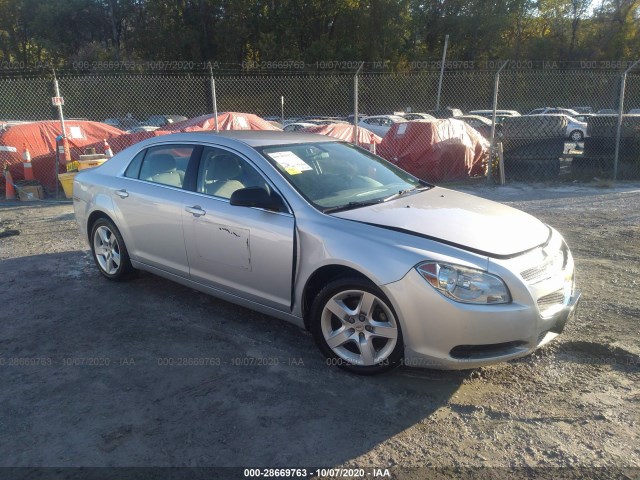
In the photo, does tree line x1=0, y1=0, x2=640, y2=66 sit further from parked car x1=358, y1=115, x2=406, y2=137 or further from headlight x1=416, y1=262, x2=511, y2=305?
headlight x1=416, y1=262, x2=511, y2=305

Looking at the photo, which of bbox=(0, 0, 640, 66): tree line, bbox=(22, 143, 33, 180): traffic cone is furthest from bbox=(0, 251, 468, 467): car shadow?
bbox=(0, 0, 640, 66): tree line

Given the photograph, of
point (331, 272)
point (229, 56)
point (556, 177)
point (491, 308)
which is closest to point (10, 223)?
point (331, 272)

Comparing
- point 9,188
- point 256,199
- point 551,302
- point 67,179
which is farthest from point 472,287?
point 9,188

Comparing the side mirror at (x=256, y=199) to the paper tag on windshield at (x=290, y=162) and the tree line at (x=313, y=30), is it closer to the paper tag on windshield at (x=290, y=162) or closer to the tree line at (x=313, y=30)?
the paper tag on windshield at (x=290, y=162)

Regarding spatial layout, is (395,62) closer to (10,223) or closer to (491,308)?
(10,223)

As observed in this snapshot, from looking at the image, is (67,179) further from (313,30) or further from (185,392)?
(313,30)

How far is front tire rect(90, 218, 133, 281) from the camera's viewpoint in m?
5.04

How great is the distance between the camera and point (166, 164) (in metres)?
4.72

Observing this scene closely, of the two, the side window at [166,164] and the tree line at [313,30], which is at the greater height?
the tree line at [313,30]

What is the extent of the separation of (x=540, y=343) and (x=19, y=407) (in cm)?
319

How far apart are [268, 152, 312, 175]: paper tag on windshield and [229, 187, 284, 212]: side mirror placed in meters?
0.33

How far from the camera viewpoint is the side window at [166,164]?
4.51 m

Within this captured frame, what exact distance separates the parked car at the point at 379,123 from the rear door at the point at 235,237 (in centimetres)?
1657

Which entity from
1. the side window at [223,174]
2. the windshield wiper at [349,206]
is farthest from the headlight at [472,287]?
the side window at [223,174]
